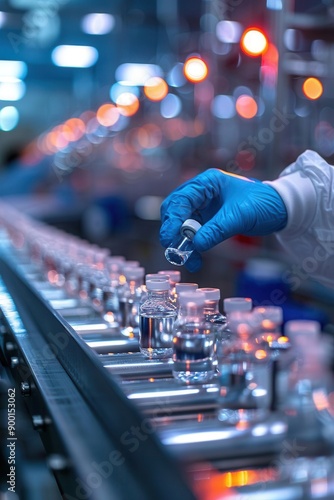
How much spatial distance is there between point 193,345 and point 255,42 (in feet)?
12.4

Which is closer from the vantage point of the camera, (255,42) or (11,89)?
(255,42)

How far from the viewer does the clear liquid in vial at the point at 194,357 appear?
1328 millimetres

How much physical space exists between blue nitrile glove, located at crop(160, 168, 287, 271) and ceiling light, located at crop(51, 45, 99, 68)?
11.2 meters

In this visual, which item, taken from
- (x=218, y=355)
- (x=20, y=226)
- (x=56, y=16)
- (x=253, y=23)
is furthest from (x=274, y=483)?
(x=56, y=16)

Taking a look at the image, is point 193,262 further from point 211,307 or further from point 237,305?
point 237,305

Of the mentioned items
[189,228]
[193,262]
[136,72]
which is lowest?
[193,262]

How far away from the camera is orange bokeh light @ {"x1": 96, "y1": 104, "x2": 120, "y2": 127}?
30.9 ft

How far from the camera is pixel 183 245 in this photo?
5.78ft

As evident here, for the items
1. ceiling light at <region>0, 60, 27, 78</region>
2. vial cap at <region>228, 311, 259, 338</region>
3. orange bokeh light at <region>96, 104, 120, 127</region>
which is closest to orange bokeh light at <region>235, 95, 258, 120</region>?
orange bokeh light at <region>96, 104, 120, 127</region>

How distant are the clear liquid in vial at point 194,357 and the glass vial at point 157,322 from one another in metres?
0.16

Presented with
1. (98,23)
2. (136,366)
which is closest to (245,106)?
(98,23)

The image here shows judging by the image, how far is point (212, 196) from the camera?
191 centimetres

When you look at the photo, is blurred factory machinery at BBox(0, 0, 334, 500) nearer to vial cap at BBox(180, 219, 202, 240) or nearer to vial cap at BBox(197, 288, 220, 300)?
vial cap at BBox(197, 288, 220, 300)

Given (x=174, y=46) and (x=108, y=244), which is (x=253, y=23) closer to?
(x=174, y=46)
